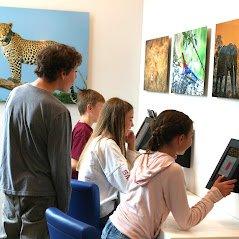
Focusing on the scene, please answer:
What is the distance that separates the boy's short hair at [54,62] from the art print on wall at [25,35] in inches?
77.3

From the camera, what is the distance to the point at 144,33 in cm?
414

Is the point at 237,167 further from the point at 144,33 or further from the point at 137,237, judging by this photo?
the point at 144,33

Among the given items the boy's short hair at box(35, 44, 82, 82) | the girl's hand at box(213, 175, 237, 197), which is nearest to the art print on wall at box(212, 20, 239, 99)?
the girl's hand at box(213, 175, 237, 197)

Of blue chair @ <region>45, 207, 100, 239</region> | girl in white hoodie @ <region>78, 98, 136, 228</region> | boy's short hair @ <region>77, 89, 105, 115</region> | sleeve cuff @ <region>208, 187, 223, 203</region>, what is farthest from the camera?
boy's short hair @ <region>77, 89, 105, 115</region>

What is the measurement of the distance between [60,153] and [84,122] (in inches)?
50.6

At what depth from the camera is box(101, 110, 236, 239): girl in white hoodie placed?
183cm

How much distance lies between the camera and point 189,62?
2.83 m

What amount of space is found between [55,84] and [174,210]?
31.6 inches

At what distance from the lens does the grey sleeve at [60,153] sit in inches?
79.4

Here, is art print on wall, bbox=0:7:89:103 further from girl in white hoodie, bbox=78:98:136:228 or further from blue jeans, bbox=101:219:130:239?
blue jeans, bbox=101:219:130:239

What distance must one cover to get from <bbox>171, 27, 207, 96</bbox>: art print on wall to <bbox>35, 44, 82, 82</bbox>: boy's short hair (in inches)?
33.4

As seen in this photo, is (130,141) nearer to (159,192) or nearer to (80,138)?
(80,138)

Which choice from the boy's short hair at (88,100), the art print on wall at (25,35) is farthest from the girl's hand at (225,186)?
the art print on wall at (25,35)

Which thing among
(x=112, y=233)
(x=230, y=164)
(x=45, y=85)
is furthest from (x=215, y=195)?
(x=45, y=85)
